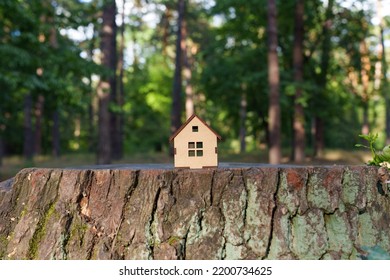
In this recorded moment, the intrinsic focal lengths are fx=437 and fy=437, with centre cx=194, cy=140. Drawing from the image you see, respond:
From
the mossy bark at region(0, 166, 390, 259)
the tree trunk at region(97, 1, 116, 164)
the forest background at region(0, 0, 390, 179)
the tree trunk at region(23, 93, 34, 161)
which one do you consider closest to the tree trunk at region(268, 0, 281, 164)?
the forest background at region(0, 0, 390, 179)

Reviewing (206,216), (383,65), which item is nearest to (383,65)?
(383,65)

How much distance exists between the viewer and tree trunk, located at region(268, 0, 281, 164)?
45.8ft

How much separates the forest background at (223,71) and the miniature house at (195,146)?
5.21 meters

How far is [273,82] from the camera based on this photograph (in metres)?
14.3

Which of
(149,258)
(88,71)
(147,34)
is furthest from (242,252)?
(147,34)

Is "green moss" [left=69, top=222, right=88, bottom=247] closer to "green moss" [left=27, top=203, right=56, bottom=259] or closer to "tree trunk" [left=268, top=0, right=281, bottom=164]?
"green moss" [left=27, top=203, right=56, bottom=259]

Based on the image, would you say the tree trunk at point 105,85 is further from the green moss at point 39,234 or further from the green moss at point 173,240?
the green moss at point 173,240

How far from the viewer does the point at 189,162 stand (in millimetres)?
4441

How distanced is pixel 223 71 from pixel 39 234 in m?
16.7

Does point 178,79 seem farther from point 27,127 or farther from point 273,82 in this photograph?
point 27,127

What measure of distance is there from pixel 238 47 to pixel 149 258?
A: 1690cm

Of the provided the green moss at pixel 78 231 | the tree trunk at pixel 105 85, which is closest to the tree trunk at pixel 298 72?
the tree trunk at pixel 105 85

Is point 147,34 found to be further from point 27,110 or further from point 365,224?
point 365,224

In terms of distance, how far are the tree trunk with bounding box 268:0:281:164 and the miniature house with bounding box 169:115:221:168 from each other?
32.9 feet
